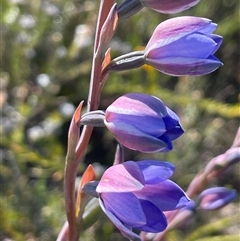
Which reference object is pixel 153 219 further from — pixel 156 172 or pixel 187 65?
pixel 187 65

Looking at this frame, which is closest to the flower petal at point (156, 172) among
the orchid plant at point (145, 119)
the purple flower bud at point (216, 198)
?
the orchid plant at point (145, 119)

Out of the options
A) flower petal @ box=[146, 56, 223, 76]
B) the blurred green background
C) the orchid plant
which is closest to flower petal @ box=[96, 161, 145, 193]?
the orchid plant

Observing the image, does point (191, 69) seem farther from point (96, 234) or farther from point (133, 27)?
point (133, 27)

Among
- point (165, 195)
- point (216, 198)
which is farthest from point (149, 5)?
point (216, 198)

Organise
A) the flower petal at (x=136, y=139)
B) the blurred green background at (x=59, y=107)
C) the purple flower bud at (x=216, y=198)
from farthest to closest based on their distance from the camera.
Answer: the blurred green background at (x=59, y=107) < the purple flower bud at (x=216, y=198) < the flower petal at (x=136, y=139)

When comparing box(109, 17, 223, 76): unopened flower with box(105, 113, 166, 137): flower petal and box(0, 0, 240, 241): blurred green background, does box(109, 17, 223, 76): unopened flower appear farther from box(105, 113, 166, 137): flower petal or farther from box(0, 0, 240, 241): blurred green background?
box(0, 0, 240, 241): blurred green background

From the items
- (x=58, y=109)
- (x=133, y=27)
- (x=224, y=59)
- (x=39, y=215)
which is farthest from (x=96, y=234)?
(x=224, y=59)

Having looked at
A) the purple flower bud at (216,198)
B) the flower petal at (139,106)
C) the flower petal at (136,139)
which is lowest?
the purple flower bud at (216,198)

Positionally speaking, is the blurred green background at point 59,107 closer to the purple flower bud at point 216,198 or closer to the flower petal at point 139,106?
the purple flower bud at point 216,198
